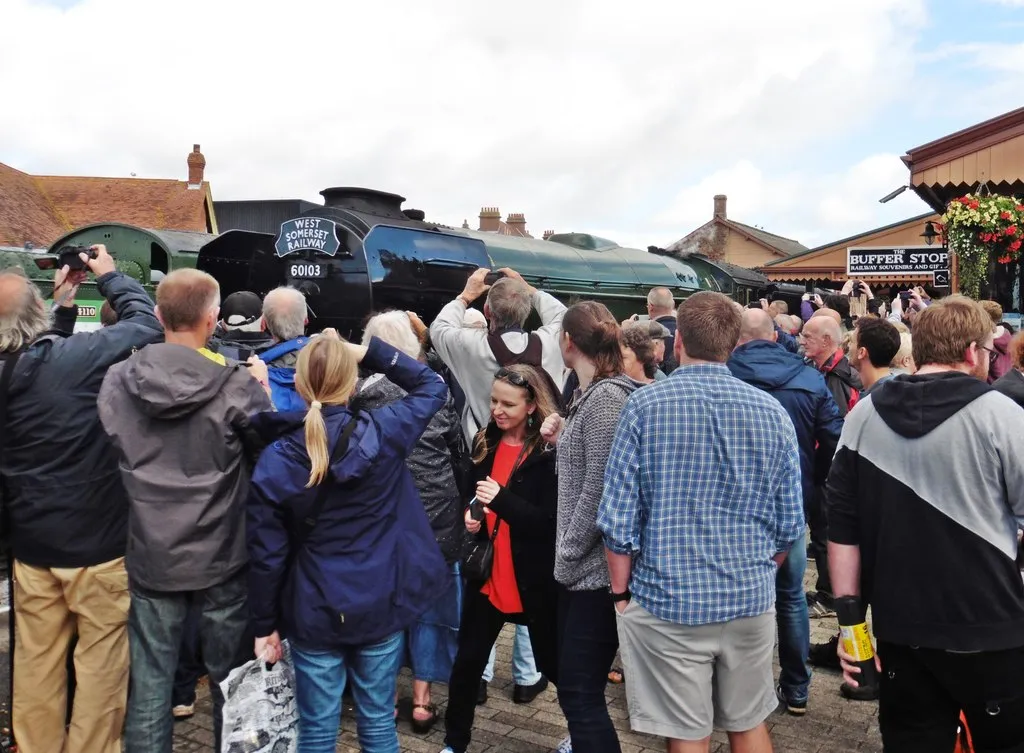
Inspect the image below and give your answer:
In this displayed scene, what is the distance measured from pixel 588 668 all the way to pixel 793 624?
1.55 m

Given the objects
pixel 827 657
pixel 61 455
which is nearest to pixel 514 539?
pixel 61 455

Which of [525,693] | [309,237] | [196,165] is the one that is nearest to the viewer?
[525,693]

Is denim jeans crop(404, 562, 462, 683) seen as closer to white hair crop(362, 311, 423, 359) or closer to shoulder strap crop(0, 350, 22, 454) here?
white hair crop(362, 311, 423, 359)

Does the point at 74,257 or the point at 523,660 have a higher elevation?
the point at 74,257

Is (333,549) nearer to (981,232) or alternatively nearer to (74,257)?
(74,257)

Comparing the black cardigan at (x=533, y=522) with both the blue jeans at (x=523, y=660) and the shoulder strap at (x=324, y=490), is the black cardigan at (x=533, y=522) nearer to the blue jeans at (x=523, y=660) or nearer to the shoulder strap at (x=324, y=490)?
the shoulder strap at (x=324, y=490)

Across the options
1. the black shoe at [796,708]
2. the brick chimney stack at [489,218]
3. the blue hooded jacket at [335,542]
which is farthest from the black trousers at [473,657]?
the brick chimney stack at [489,218]

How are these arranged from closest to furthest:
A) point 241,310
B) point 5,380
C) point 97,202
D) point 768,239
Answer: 1. point 5,380
2. point 241,310
3. point 97,202
4. point 768,239

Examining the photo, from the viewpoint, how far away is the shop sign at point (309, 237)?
27.5 ft

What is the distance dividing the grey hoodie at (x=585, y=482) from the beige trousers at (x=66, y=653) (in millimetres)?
1751

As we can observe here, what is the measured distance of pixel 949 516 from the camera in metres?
2.62

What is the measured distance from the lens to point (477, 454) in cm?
369

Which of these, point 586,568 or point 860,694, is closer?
point 586,568

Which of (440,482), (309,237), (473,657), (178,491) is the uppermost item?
(309,237)
